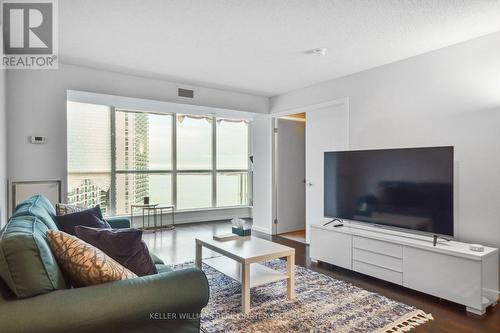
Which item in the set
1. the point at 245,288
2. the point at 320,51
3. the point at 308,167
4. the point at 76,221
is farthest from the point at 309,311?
the point at 308,167

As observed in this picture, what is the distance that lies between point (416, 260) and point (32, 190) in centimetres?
407

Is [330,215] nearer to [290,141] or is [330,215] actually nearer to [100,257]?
[290,141]

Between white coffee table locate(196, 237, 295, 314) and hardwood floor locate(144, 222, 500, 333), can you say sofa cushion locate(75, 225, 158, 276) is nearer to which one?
white coffee table locate(196, 237, 295, 314)

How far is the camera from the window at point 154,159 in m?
5.45

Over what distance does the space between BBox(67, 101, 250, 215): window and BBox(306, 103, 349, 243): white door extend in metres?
2.68

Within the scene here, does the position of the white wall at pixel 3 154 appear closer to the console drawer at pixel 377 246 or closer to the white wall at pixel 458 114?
the console drawer at pixel 377 246

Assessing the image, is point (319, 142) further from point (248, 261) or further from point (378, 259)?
point (248, 261)

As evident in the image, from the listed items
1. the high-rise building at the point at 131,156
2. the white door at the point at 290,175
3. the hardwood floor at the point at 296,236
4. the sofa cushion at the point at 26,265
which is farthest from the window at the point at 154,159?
the sofa cushion at the point at 26,265

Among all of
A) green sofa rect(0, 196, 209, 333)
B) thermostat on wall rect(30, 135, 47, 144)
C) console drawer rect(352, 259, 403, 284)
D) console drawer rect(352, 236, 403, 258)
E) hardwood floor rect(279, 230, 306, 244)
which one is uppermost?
thermostat on wall rect(30, 135, 47, 144)

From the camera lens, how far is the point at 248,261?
8.02 feet

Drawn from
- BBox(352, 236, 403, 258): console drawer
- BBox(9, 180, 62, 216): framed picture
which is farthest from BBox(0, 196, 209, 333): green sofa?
BBox(9, 180, 62, 216): framed picture

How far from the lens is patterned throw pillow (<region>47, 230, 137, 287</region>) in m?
1.42

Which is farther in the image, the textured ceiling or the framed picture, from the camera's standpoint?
the framed picture

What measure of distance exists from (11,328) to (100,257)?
405 mm
